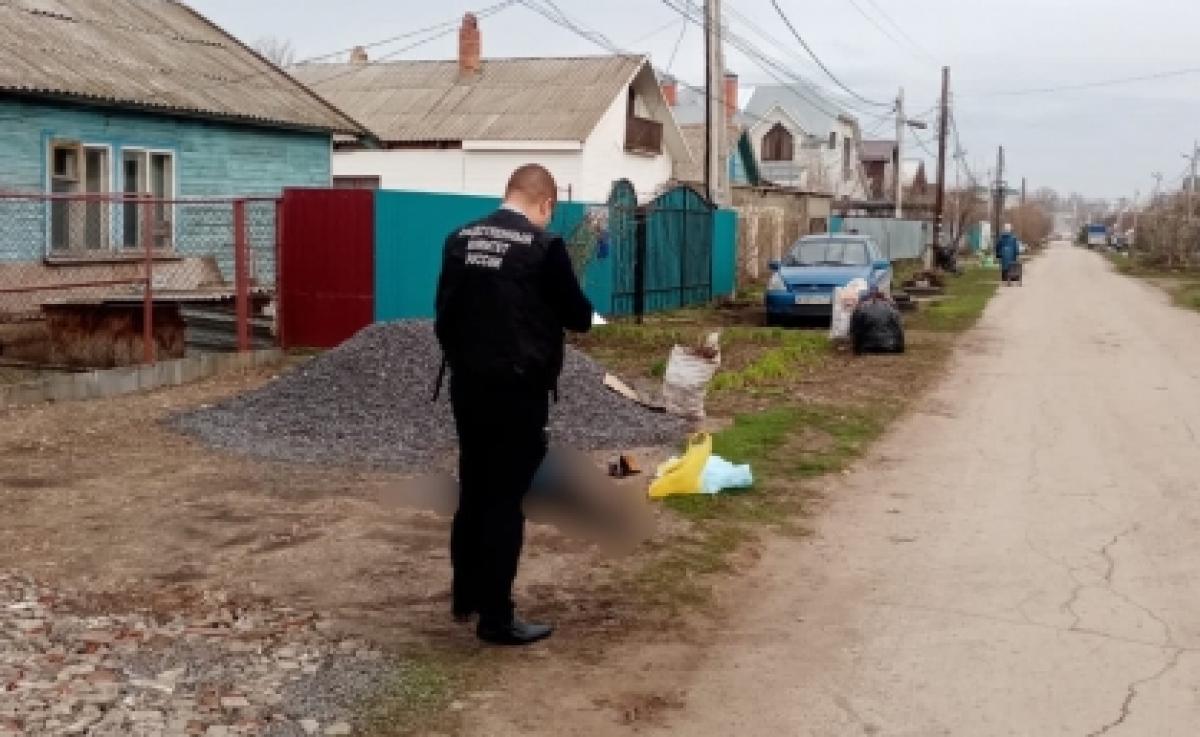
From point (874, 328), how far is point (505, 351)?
40.9 ft

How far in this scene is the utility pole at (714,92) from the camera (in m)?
24.2

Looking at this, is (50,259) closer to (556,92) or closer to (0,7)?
(0,7)

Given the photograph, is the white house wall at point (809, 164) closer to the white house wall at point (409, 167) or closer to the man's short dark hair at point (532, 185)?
the white house wall at point (409, 167)

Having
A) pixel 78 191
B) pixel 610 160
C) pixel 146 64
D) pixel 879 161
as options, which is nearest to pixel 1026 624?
pixel 78 191

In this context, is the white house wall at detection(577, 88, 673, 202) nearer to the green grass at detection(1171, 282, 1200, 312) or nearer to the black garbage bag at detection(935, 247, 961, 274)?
the green grass at detection(1171, 282, 1200, 312)

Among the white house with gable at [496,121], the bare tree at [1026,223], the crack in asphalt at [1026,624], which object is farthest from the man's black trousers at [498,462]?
the bare tree at [1026,223]

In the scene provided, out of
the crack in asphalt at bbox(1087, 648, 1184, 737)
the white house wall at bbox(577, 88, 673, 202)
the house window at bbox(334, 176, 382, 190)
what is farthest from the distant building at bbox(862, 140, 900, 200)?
the crack in asphalt at bbox(1087, 648, 1184, 737)

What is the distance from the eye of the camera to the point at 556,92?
33.8m

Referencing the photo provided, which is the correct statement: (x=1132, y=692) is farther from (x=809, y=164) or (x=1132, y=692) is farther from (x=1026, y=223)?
(x=1026, y=223)

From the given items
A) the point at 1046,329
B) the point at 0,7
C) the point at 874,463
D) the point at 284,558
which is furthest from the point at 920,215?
the point at 284,558

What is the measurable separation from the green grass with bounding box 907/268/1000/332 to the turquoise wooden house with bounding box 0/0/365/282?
33.2 feet

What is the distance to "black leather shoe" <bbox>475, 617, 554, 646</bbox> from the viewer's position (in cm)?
521

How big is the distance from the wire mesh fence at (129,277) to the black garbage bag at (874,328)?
23.6 ft

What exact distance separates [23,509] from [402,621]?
9.80 feet
